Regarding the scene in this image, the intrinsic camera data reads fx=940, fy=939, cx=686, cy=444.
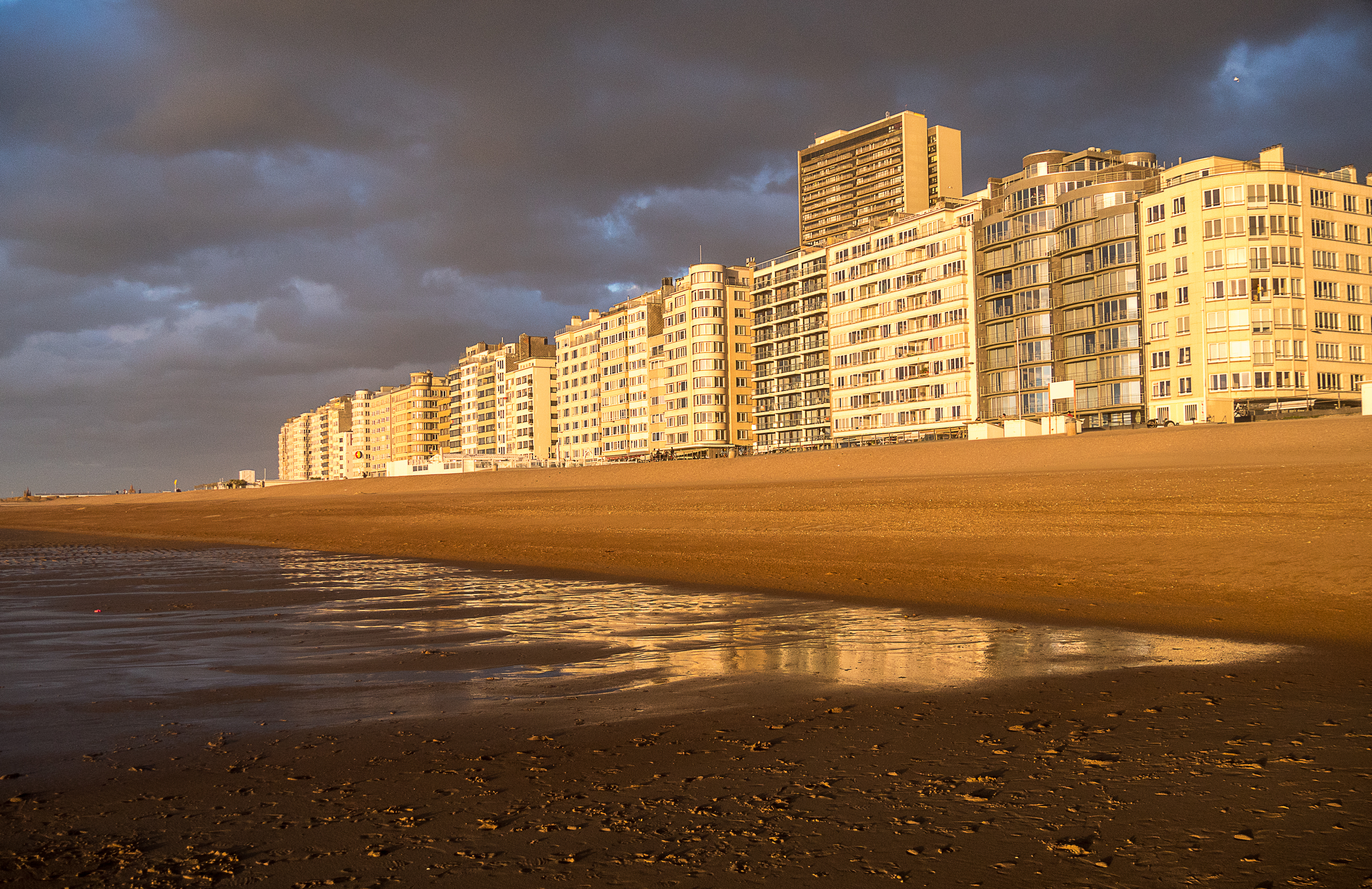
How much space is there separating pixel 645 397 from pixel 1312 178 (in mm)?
96483

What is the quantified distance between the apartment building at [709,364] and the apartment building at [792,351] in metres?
3.23

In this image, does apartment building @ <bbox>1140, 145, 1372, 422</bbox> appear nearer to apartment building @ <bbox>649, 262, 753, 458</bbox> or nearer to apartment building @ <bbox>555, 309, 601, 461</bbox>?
apartment building @ <bbox>649, 262, 753, 458</bbox>

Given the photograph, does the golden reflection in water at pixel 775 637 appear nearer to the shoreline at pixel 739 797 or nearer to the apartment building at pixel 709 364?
the shoreline at pixel 739 797

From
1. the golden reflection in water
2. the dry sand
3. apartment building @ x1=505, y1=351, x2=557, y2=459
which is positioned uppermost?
apartment building @ x1=505, y1=351, x2=557, y2=459

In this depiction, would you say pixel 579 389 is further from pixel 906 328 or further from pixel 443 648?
pixel 443 648

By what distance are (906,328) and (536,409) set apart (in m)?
93.3

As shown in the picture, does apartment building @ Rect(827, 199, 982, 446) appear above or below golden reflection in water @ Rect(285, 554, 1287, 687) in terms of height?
above

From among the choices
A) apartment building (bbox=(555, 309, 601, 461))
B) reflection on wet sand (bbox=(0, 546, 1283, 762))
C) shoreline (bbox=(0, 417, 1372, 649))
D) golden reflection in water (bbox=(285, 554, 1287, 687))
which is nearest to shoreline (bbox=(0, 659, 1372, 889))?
reflection on wet sand (bbox=(0, 546, 1283, 762))

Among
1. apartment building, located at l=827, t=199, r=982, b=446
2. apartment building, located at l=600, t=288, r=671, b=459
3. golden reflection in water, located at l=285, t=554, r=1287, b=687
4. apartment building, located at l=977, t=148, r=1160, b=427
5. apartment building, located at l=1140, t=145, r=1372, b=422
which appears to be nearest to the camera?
golden reflection in water, located at l=285, t=554, r=1287, b=687

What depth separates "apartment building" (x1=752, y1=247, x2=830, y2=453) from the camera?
128m

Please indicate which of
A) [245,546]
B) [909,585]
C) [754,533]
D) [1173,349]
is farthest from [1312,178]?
[245,546]

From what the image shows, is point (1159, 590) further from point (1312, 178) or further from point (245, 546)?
point (1312, 178)

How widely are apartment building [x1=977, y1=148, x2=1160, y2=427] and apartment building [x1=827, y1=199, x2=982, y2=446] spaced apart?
2.51 m

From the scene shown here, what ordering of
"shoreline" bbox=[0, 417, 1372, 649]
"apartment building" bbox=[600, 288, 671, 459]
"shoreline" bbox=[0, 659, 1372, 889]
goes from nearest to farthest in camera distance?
"shoreline" bbox=[0, 659, 1372, 889] < "shoreline" bbox=[0, 417, 1372, 649] < "apartment building" bbox=[600, 288, 671, 459]
